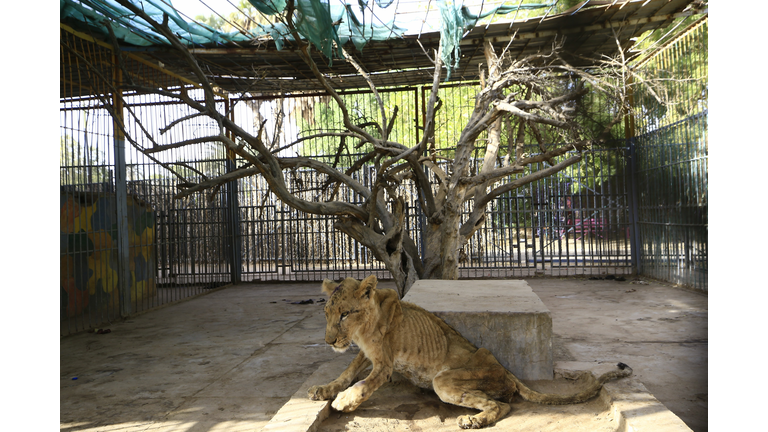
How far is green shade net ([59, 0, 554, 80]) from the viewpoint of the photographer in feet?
21.7

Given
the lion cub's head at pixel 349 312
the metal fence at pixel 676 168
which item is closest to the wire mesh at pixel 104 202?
the lion cub's head at pixel 349 312

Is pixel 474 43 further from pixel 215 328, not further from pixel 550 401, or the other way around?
pixel 550 401

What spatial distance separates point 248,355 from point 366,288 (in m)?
2.86

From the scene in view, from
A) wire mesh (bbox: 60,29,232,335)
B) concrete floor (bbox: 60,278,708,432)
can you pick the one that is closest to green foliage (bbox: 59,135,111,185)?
wire mesh (bbox: 60,29,232,335)

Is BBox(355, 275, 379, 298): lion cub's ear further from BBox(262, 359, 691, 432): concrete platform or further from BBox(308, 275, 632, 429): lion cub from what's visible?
BBox(262, 359, 691, 432): concrete platform

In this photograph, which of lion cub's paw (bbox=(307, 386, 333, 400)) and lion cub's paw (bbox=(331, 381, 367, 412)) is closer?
lion cub's paw (bbox=(331, 381, 367, 412))

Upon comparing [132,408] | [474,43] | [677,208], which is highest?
[474,43]

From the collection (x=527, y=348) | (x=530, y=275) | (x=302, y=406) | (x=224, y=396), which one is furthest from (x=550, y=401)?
(x=530, y=275)

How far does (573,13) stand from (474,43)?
69.9 inches

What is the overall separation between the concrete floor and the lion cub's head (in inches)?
41.0

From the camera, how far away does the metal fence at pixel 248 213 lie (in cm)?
757

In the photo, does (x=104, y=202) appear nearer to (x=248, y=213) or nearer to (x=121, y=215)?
(x=121, y=215)

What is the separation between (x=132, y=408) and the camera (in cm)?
420

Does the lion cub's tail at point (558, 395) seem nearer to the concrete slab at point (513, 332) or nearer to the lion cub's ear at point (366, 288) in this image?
the concrete slab at point (513, 332)
